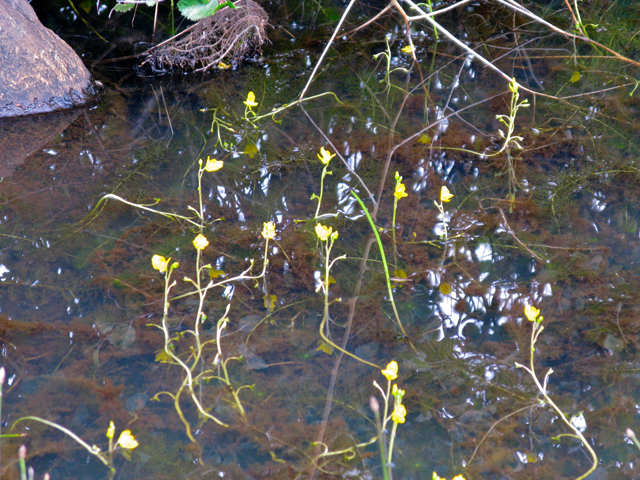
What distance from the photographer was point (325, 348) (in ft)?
4.95

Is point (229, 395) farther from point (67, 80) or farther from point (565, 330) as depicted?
point (67, 80)

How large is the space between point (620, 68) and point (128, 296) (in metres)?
3.02

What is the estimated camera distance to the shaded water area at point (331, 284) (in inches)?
51.3

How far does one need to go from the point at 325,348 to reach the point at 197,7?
2.04 metres

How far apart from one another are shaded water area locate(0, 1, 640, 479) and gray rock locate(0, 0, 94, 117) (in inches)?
6.0

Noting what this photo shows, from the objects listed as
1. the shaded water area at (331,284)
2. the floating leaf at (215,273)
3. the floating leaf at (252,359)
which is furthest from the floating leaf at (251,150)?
the floating leaf at (252,359)

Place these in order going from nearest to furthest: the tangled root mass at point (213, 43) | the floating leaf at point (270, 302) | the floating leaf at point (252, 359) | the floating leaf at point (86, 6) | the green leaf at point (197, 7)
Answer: the floating leaf at point (252, 359), the floating leaf at point (270, 302), the green leaf at point (197, 7), the tangled root mass at point (213, 43), the floating leaf at point (86, 6)

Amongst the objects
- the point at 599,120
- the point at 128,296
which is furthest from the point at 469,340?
the point at 599,120

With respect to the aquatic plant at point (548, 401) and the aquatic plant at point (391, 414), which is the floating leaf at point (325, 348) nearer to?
the aquatic plant at point (391, 414)

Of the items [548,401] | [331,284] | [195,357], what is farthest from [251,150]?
[548,401]

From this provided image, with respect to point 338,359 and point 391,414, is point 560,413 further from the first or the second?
point 338,359

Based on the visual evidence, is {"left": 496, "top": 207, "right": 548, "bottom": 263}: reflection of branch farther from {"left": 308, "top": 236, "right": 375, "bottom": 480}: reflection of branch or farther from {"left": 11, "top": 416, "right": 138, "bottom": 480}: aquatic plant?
{"left": 11, "top": 416, "right": 138, "bottom": 480}: aquatic plant

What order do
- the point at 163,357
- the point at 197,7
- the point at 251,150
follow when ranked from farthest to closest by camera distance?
1. the point at 197,7
2. the point at 251,150
3. the point at 163,357

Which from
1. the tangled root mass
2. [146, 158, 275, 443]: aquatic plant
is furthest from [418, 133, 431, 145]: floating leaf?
the tangled root mass
